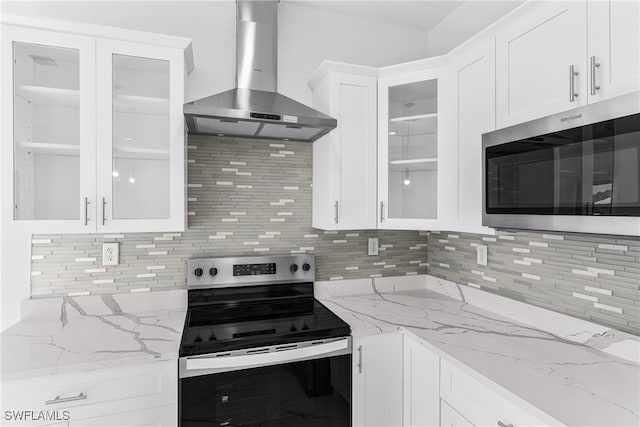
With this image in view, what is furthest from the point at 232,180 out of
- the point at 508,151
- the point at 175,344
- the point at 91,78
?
the point at 508,151

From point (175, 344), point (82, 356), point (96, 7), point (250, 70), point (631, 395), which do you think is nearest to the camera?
point (631, 395)

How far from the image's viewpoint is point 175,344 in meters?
1.44

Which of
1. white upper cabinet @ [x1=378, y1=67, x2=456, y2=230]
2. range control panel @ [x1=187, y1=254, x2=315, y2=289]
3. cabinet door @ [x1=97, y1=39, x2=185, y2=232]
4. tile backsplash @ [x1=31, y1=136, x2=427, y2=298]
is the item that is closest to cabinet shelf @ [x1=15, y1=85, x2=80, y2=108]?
cabinet door @ [x1=97, y1=39, x2=185, y2=232]

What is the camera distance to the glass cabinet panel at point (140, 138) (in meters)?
1.60

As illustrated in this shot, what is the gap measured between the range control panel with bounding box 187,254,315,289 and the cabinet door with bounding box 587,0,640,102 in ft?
5.15

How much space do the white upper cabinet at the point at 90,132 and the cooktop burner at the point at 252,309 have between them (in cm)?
45

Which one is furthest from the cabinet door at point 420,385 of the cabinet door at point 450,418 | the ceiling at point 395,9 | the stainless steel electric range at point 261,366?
the ceiling at point 395,9

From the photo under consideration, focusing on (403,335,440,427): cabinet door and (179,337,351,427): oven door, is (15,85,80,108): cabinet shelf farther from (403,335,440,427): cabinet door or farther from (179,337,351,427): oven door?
(403,335,440,427): cabinet door

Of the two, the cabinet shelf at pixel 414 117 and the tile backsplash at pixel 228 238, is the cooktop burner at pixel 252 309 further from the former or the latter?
the cabinet shelf at pixel 414 117

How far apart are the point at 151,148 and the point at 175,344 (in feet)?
2.94

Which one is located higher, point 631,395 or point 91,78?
point 91,78

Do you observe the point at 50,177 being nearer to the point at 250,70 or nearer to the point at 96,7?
the point at 96,7

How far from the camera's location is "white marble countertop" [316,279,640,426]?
1.01m

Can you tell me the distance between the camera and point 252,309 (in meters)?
1.91
